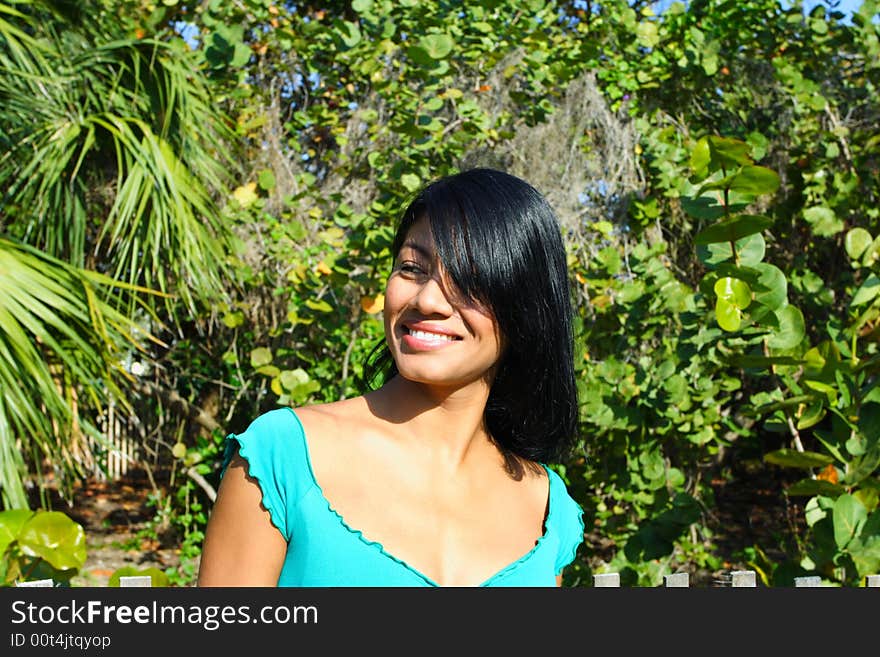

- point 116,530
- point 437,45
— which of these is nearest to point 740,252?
point 437,45

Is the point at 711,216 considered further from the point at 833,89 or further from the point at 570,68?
the point at 833,89

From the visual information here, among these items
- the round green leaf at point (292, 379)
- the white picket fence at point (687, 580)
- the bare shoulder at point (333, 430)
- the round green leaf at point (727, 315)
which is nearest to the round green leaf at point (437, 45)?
the round green leaf at point (292, 379)

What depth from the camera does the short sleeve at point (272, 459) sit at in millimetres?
1247

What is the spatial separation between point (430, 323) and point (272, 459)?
0.30 metres

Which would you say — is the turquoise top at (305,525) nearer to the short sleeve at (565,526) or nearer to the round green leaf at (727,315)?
the short sleeve at (565,526)

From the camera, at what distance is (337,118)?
4.32 meters

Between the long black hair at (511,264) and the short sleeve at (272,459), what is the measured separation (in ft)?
1.09

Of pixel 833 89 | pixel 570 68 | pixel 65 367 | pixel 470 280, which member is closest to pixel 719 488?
pixel 833 89

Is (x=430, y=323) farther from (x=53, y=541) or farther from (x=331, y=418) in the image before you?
(x=53, y=541)

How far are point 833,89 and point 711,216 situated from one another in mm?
2581

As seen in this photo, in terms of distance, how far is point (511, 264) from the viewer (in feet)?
4.52

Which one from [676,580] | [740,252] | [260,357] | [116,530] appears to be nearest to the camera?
[676,580]

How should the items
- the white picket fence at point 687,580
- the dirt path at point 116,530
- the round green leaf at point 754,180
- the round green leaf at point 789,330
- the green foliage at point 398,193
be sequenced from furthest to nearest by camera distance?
1. the dirt path at point 116,530
2. the green foliage at point 398,193
3. the round green leaf at point 789,330
4. the round green leaf at point 754,180
5. the white picket fence at point 687,580

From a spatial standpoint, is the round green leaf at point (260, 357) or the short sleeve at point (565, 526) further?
the round green leaf at point (260, 357)
